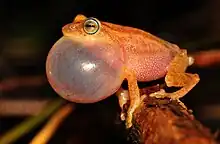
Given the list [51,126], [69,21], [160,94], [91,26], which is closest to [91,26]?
[91,26]

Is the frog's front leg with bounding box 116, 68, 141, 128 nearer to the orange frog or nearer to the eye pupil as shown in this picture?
the orange frog

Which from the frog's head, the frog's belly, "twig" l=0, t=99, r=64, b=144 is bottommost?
"twig" l=0, t=99, r=64, b=144

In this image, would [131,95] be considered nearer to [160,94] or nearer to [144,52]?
[160,94]

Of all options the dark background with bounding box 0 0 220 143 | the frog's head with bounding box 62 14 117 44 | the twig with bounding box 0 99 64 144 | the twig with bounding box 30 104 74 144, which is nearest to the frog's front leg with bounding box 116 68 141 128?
the frog's head with bounding box 62 14 117 44

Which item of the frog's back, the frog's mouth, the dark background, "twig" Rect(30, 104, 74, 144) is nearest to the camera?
the frog's mouth

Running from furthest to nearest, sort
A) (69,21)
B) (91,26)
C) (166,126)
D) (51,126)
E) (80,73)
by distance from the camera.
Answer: (69,21) < (51,126) < (91,26) < (80,73) < (166,126)

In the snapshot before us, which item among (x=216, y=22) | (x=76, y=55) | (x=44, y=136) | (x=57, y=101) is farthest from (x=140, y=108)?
(x=216, y=22)

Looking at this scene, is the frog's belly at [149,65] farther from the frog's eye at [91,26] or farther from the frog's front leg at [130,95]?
the frog's eye at [91,26]
